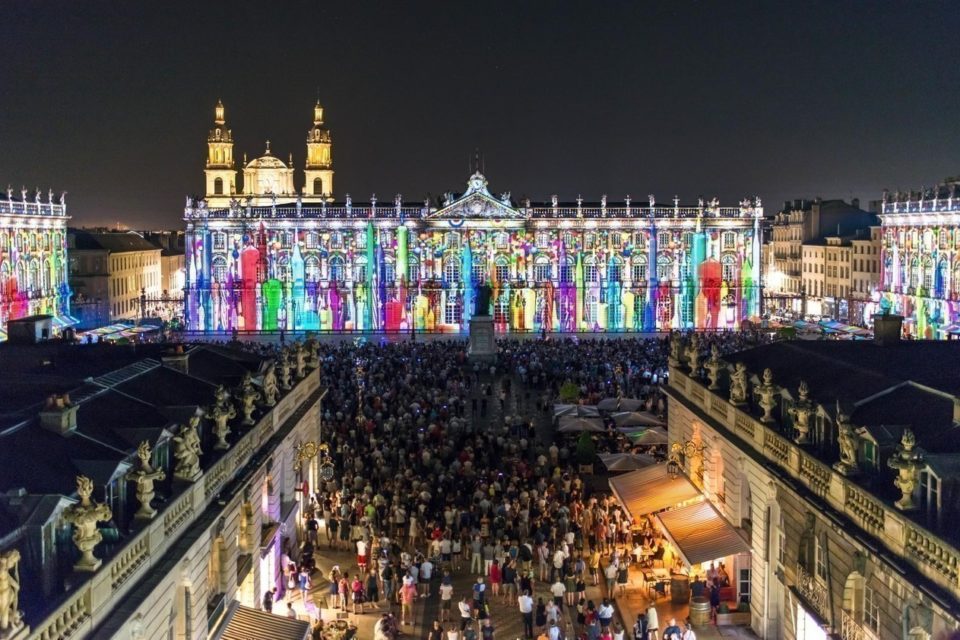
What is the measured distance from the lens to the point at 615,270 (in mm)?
97188

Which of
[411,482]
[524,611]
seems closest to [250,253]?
[411,482]

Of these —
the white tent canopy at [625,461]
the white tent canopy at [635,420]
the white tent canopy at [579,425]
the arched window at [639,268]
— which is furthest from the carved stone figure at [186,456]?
the arched window at [639,268]

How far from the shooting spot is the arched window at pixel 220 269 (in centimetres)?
9556

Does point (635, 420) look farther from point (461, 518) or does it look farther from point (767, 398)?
point (767, 398)

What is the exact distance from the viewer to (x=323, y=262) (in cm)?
9644

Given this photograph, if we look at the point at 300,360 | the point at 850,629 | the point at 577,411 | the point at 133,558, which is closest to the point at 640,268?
the point at 577,411

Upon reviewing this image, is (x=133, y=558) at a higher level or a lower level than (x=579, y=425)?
higher

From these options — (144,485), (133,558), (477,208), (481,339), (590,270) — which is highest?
(477,208)

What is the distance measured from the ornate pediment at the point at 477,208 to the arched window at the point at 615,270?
796 cm

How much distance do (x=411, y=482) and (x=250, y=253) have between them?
66648mm

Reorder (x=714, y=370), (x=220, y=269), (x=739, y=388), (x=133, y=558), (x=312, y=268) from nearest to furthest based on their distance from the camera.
A: (x=133, y=558)
(x=739, y=388)
(x=714, y=370)
(x=220, y=269)
(x=312, y=268)

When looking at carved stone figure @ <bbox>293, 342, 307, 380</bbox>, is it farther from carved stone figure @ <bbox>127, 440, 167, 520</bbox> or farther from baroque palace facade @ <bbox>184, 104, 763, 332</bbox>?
baroque palace facade @ <bbox>184, 104, 763, 332</bbox>

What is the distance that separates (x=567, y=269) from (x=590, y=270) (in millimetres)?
1846

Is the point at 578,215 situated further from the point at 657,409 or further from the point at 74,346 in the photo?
the point at 74,346
